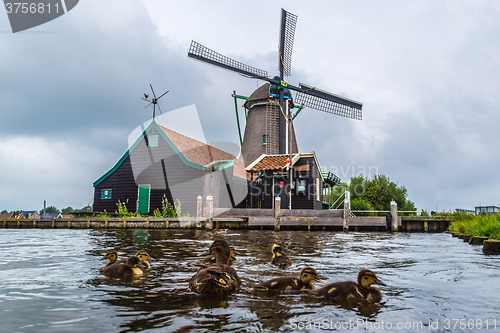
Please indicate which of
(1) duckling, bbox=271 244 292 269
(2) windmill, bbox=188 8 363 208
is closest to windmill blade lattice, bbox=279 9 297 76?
(2) windmill, bbox=188 8 363 208

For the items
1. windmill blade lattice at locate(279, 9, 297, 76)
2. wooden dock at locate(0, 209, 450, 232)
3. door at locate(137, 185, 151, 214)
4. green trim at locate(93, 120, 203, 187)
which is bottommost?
wooden dock at locate(0, 209, 450, 232)

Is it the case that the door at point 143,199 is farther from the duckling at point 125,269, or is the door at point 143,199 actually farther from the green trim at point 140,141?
the duckling at point 125,269

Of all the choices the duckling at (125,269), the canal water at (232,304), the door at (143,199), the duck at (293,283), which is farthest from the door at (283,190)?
the duck at (293,283)

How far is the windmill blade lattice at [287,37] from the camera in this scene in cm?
3397

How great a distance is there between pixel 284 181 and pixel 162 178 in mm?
9839

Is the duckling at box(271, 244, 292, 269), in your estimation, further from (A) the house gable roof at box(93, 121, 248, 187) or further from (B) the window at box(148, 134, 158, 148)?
(B) the window at box(148, 134, 158, 148)

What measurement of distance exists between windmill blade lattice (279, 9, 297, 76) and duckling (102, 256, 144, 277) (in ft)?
99.1

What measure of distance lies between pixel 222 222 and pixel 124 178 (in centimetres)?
1130

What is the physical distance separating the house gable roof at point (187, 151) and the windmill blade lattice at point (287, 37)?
1134 cm

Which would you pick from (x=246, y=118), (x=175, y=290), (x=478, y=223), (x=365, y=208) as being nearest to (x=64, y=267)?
(x=175, y=290)

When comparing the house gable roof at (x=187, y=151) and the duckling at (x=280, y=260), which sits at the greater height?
the house gable roof at (x=187, y=151)

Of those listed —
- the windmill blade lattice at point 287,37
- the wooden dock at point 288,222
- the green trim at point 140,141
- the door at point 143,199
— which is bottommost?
the wooden dock at point 288,222

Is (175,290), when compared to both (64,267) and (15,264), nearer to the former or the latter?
(64,267)

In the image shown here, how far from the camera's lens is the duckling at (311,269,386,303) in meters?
4.54
